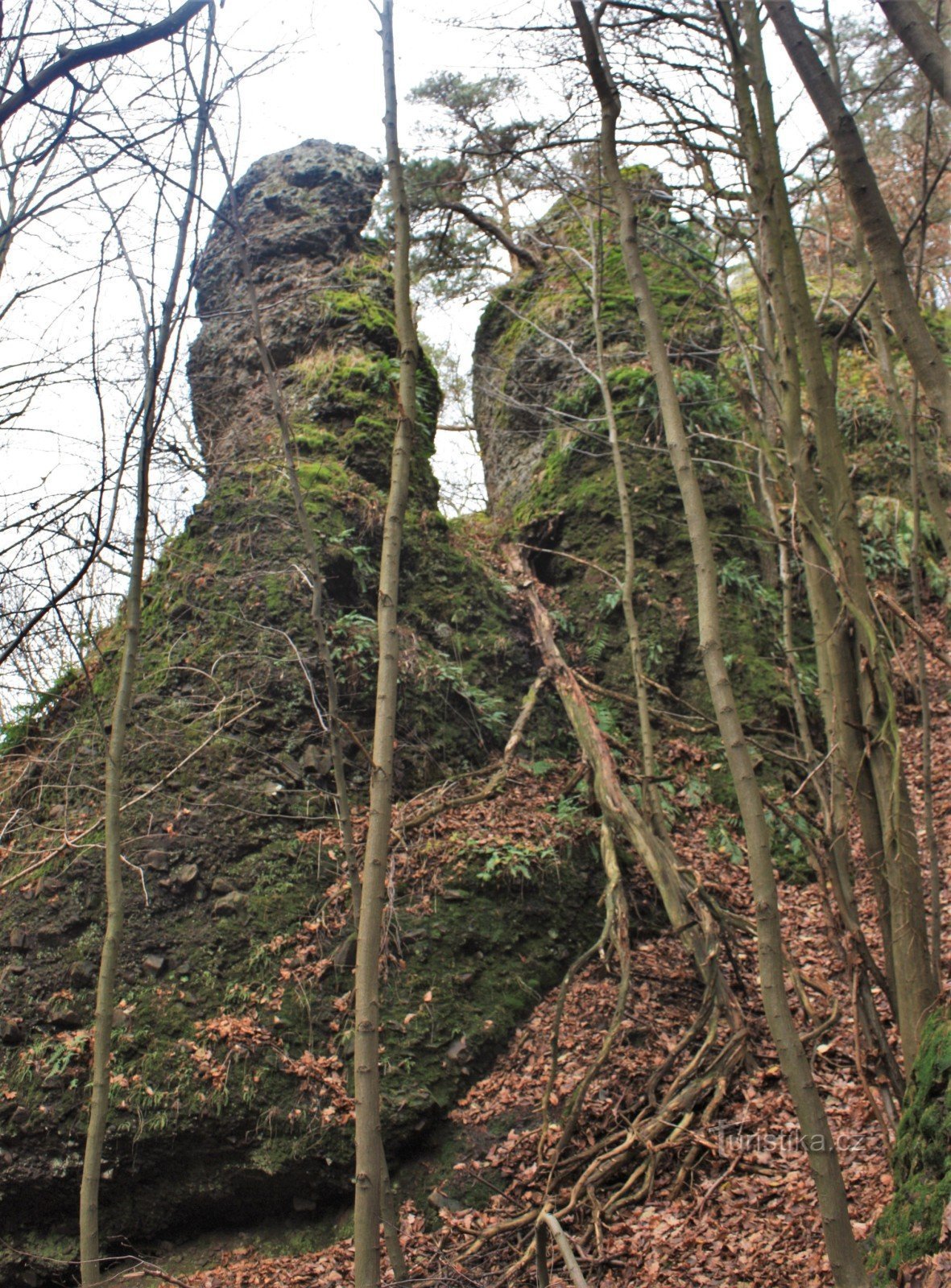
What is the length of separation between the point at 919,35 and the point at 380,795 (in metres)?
3.28

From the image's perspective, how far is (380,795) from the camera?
331cm

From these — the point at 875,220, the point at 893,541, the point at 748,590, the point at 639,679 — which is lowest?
the point at 639,679

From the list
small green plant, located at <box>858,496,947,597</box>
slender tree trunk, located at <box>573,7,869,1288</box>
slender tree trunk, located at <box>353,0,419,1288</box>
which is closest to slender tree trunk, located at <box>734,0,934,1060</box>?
slender tree trunk, located at <box>573,7,869,1288</box>

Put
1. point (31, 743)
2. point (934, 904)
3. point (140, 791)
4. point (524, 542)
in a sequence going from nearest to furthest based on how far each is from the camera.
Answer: point (934, 904) → point (140, 791) → point (31, 743) → point (524, 542)

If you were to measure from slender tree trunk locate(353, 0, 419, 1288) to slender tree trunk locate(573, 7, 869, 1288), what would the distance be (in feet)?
3.58

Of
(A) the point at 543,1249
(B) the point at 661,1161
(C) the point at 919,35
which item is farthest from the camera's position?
(B) the point at 661,1161

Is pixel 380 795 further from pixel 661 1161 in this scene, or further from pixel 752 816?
pixel 661 1161

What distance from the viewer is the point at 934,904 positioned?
380 cm

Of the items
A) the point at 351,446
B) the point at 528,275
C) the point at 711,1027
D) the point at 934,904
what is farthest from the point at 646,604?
the point at 528,275

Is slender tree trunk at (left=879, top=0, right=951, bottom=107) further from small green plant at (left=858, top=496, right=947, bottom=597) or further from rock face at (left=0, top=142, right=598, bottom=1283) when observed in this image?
small green plant at (left=858, top=496, right=947, bottom=597)

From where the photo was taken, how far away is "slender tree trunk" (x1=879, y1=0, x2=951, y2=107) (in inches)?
113

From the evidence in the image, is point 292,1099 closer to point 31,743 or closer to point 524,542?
point 31,743

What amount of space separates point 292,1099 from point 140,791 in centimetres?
253

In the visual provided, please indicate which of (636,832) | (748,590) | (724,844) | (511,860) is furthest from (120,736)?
(748,590)
